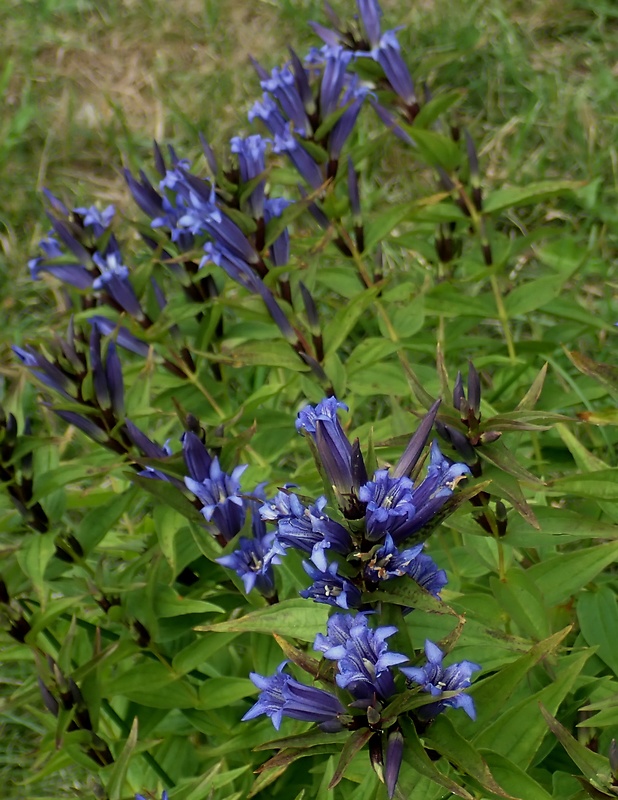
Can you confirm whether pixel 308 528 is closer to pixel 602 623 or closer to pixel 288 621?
pixel 288 621

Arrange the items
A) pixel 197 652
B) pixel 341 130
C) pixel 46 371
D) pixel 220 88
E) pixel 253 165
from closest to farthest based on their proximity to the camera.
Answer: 1. pixel 46 371
2. pixel 197 652
3. pixel 253 165
4. pixel 341 130
5. pixel 220 88

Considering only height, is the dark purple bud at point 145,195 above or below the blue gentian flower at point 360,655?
above

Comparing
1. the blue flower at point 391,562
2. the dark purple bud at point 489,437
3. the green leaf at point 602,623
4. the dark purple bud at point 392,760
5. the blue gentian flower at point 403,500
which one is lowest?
the green leaf at point 602,623

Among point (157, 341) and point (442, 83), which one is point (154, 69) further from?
point (157, 341)

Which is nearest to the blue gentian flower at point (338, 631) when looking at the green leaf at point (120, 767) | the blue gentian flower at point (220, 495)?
the blue gentian flower at point (220, 495)

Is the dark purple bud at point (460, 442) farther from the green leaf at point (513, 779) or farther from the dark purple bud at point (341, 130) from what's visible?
the dark purple bud at point (341, 130)

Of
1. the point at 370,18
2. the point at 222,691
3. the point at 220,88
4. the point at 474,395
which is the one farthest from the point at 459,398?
the point at 220,88
